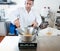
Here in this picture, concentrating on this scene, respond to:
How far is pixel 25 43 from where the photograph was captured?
43.3 inches

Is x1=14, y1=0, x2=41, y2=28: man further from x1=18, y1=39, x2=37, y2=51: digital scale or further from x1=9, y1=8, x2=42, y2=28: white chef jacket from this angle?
x1=18, y1=39, x2=37, y2=51: digital scale

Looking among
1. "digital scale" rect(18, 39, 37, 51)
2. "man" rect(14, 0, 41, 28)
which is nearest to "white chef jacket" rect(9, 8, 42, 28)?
"man" rect(14, 0, 41, 28)

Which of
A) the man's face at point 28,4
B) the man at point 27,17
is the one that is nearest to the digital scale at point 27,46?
the man at point 27,17

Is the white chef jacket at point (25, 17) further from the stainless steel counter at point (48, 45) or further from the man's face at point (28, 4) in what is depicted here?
the stainless steel counter at point (48, 45)

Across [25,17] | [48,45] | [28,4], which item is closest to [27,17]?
[25,17]

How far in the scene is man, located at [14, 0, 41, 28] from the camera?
234 cm

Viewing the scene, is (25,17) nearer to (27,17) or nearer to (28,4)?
(27,17)

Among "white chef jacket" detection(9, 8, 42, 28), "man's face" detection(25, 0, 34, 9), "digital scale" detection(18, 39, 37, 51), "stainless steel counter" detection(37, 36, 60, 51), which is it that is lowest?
"stainless steel counter" detection(37, 36, 60, 51)

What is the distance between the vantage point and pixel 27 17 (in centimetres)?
237

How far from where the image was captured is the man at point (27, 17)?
7.67 ft

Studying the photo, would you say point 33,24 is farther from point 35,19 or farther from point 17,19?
point 17,19

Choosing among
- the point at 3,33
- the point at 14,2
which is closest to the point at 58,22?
the point at 14,2

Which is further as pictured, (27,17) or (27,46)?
(27,17)

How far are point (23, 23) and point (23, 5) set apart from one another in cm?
35
